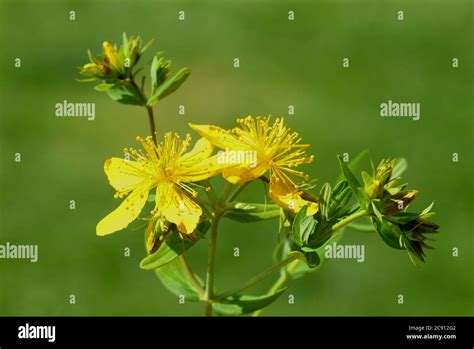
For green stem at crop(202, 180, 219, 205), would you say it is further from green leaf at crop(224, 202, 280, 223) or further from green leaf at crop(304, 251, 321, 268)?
green leaf at crop(304, 251, 321, 268)

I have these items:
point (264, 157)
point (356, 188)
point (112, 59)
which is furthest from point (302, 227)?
point (112, 59)

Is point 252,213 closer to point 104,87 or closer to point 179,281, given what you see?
point 179,281

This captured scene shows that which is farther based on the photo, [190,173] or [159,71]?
[159,71]

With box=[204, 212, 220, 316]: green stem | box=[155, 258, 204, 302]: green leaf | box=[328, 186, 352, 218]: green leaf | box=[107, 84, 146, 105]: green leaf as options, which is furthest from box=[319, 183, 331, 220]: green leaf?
box=[107, 84, 146, 105]: green leaf

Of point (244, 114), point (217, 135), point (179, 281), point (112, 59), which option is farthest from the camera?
point (244, 114)

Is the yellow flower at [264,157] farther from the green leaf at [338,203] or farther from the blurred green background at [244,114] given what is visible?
the blurred green background at [244,114]

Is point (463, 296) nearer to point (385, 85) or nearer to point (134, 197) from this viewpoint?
point (385, 85)
